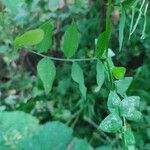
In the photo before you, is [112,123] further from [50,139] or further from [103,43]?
[50,139]

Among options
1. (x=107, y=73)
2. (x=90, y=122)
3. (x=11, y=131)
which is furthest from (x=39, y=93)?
(x=107, y=73)

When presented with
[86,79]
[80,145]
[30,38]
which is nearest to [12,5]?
[30,38]

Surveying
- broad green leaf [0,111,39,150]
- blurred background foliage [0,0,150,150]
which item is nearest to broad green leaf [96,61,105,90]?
broad green leaf [0,111,39,150]

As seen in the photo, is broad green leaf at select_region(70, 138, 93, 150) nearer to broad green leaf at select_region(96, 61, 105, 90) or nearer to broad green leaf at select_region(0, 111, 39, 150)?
broad green leaf at select_region(0, 111, 39, 150)

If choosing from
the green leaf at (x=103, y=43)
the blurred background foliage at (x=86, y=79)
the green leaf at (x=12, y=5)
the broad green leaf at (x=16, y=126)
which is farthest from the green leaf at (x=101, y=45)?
the blurred background foliage at (x=86, y=79)

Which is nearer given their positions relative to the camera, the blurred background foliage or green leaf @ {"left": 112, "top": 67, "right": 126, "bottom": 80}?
green leaf @ {"left": 112, "top": 67, "right": 126, "bottom": 80}
